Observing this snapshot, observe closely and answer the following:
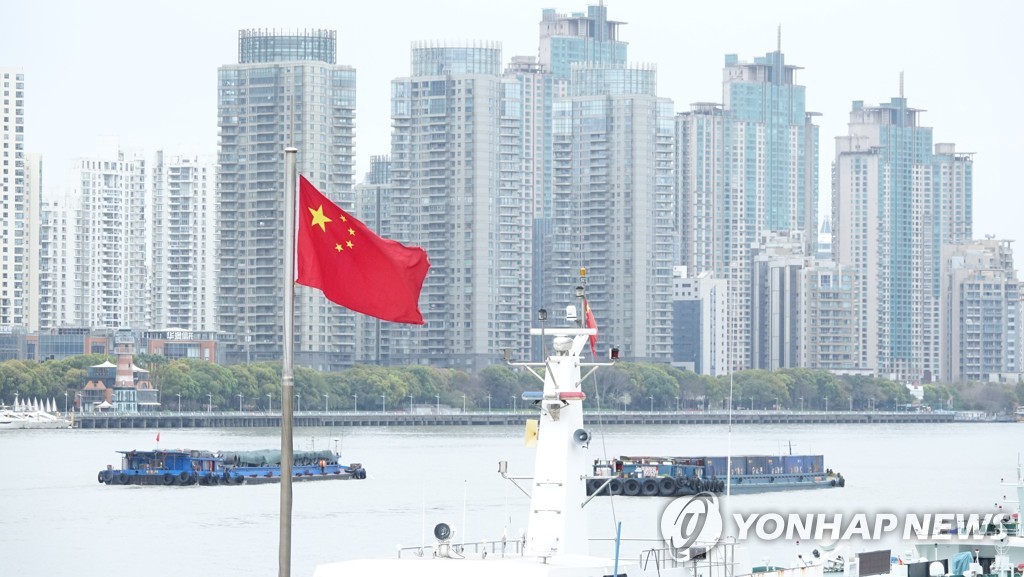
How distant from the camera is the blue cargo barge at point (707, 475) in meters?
89.9

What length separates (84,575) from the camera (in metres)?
54.7

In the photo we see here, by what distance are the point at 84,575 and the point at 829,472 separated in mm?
53512

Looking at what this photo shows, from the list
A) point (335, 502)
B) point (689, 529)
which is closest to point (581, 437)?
point (689, 529)

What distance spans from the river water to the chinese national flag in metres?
6.49

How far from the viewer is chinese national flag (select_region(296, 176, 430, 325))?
1784cm

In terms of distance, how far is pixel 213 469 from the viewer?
97.4 m

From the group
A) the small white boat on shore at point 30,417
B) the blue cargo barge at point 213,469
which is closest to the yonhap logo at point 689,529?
the blue cargo barge at point 213,469

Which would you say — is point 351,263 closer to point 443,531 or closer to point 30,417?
point 443,531

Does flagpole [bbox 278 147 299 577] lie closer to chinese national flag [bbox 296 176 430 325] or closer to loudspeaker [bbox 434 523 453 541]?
chinese national flag [bbox 296 176 430 325]

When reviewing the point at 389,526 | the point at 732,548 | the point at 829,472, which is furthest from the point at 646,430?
the point at 732,548

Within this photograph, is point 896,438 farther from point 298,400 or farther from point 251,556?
point 251,556

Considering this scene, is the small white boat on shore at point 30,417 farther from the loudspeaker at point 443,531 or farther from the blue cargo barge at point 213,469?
the loudspeaker at point 443,531

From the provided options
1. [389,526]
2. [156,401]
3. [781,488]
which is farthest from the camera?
[156,401]

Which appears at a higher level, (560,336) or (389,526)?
(560,336)
